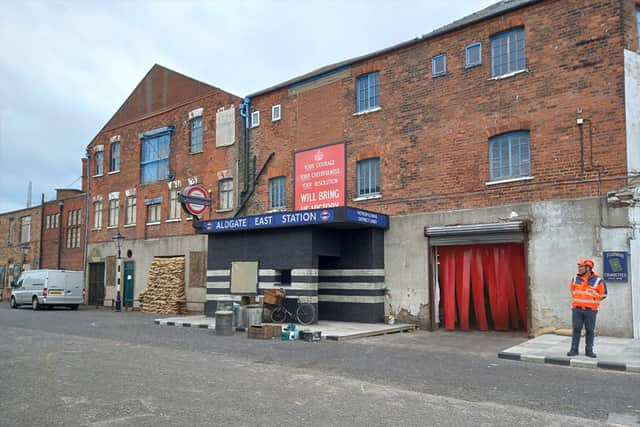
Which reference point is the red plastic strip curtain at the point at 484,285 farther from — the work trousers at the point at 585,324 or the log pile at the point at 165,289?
the log pile at the point at 165,289

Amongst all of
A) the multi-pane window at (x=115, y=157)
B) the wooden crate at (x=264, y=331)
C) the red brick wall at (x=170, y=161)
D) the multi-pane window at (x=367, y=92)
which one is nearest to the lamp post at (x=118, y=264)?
the red brick wall at (x=170, y=161)

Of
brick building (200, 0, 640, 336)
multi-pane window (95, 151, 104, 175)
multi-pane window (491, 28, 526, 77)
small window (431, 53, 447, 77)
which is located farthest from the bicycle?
multi-pane window (95, 151, 104, 175)

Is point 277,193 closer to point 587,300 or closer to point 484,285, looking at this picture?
point 484,285

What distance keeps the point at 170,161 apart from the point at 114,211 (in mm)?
5728

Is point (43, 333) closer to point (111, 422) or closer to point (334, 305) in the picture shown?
point (334, 305)

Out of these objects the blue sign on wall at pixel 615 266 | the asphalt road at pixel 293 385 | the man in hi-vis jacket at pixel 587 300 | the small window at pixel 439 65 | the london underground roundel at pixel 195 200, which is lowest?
the asphalt road at pixel 293 385

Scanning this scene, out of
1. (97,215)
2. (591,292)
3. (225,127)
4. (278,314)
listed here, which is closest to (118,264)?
(97,215)

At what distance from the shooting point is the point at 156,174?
28484 millimetres

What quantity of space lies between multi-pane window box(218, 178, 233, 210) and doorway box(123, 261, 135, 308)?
7.35 meters

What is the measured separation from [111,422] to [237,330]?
1060 cm

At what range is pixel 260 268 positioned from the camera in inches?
762

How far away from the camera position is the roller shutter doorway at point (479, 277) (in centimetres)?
1574

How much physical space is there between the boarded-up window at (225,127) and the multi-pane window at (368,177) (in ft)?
23.4

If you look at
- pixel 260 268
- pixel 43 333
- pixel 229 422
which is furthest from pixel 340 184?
pixel 229 422
